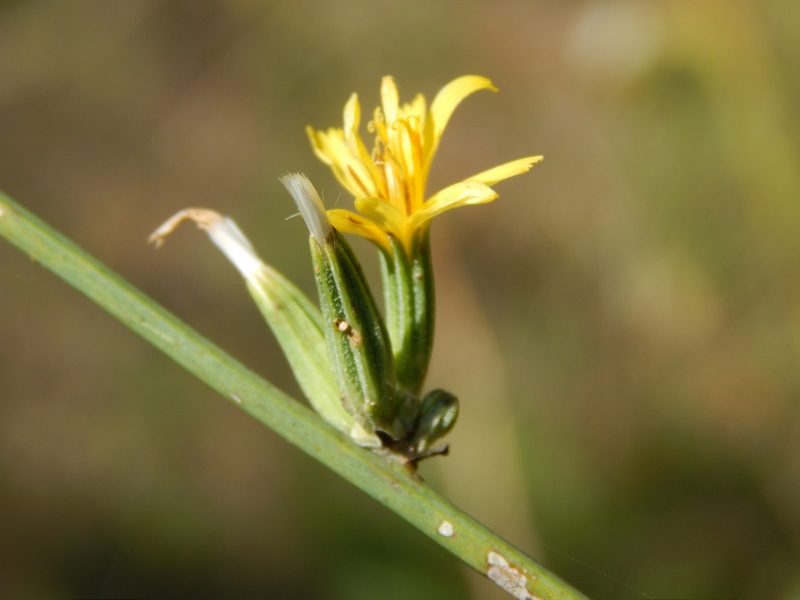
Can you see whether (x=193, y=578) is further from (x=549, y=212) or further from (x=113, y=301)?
(x=549, y=212)

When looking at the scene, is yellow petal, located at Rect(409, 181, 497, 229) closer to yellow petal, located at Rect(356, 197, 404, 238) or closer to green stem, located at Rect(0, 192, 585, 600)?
yellow petal, located at Rect(356, 197, 404, 238)

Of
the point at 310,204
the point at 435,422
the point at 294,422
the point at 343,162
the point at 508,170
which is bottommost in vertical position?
the point at 294,422

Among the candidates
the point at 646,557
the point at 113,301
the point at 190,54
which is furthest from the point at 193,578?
the point at 190,54

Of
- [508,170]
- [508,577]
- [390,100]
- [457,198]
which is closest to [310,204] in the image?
[457,198]

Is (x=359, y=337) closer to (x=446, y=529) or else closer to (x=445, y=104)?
(x=446, y=529)

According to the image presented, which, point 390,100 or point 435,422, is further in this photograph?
point 390,100

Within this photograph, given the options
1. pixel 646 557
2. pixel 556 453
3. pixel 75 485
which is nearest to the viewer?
pixel 646 557
